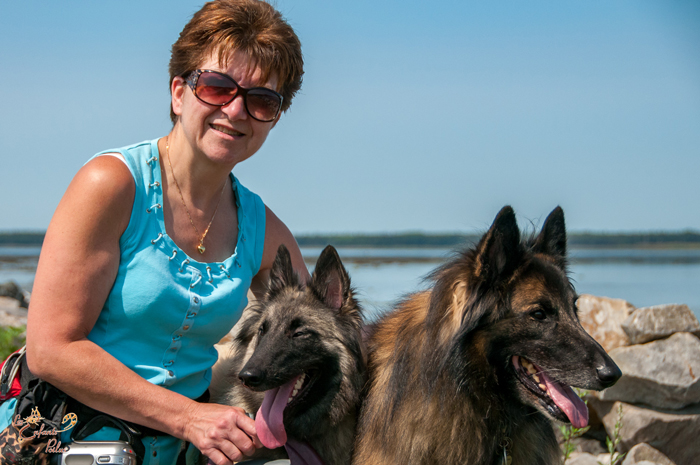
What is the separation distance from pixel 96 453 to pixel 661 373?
426 centimetres

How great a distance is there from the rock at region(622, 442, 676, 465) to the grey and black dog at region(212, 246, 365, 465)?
104 inches

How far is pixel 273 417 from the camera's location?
291 centimetres

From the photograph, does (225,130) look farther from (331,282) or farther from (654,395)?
(654,395)

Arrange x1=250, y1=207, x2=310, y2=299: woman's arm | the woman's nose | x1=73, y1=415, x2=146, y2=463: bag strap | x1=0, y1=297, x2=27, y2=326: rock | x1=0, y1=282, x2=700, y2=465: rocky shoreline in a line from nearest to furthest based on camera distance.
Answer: x1=73, y1=415, x2=146, y2=463: bag strap → the woman's nose → x1=250, y1=207, x2=310, y2=299: woman's arm → x1=0, y1=282, x2=700, y2=465: rocky shoreline → x1=0, y1=297, x2=27, y2=326: rock

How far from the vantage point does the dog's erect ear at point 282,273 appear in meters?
3.35

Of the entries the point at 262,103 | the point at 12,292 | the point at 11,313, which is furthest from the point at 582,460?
the point at 12,292

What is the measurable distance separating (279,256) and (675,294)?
1216cm

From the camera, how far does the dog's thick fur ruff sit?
263 cm

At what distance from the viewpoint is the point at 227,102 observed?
293 centimetres

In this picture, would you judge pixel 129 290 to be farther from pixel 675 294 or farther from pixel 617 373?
pixel 675 294

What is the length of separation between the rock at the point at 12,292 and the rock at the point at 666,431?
37.8 feet

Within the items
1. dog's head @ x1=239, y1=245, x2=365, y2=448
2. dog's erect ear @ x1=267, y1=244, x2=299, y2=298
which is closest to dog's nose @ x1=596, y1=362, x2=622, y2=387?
dog's head @ x1=239, y1=245, x2=365, y2=448

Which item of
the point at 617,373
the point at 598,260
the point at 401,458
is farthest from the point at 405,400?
the point at 598,260

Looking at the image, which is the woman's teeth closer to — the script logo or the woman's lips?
the woman's lips
